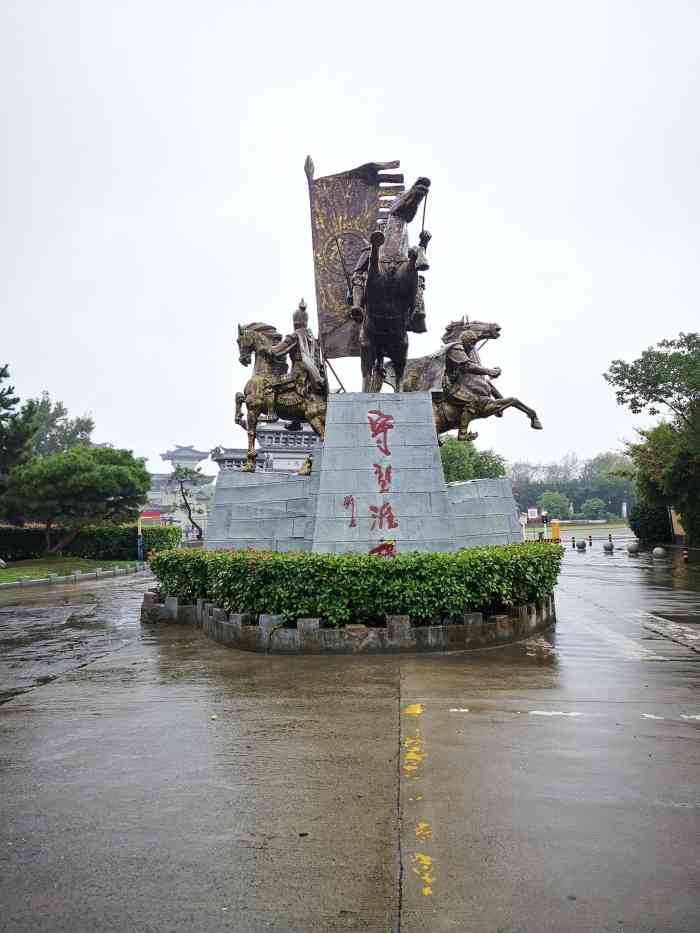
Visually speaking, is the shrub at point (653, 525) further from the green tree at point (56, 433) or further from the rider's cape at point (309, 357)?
the green tree at point (56, 433)

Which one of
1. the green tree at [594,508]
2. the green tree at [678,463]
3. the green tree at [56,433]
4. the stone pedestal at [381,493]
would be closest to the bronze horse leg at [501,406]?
the stone pedestal at [381,493]

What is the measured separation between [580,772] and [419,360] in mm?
9883

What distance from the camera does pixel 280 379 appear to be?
12.5m

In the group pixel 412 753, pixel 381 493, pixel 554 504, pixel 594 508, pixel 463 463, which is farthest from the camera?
pixel 594 508

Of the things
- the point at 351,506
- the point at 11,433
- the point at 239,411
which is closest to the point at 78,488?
the point at 11,433

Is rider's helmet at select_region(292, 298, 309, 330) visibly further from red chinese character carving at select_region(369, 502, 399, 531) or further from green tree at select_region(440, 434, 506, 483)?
green tree at select_region(440, 434, 506, 483)

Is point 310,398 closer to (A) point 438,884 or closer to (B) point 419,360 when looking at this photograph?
(B) point 419,360

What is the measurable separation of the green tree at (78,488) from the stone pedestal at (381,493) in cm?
1989

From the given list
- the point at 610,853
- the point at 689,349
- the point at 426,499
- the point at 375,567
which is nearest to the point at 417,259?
the point at 426,499

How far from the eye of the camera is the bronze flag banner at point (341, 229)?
547 inches

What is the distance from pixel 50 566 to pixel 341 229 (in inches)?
817

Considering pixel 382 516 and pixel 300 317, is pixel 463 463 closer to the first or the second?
pixel 300 317

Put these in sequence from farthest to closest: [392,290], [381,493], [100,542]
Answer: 1. [100,542]
2. [392,290]
3. [381,493]

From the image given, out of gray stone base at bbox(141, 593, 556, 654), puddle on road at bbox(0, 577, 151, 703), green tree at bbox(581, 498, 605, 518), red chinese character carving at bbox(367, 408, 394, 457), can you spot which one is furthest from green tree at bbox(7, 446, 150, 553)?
green tree at bbox(581, 498, 605, 518)
